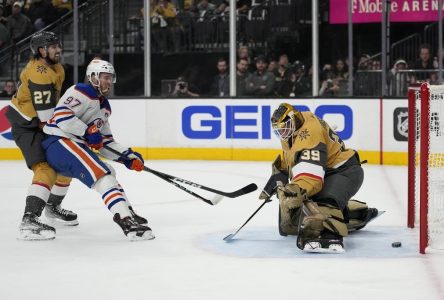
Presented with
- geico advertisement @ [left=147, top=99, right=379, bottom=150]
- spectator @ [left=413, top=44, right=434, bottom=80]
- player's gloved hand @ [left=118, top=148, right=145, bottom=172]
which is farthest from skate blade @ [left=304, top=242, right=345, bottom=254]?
spectator @ [left=413, top=44, right=434, bottom=80]

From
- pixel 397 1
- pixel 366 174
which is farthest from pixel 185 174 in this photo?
pixel 397 1

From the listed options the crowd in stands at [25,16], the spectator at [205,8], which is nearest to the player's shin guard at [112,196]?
the spectator at [205,8]

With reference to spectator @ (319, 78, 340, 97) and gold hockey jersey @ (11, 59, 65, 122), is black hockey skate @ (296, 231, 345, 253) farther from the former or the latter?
spectator @ (319, 78, 340, 97)

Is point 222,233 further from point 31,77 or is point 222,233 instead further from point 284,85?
point 284,85

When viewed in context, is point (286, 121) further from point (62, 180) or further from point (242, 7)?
point (242, 7)

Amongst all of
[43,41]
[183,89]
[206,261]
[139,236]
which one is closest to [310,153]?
[206,261]

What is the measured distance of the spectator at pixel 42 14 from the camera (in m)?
11.5

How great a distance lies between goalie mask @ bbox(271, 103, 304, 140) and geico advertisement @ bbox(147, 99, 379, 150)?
4656 millimetres

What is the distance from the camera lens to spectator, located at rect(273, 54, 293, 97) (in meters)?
10.1

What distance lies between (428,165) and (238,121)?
200 inches

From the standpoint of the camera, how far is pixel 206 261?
4738 millimetres

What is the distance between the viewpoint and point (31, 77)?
217 inches

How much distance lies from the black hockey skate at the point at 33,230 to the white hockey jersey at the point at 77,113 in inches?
18.5

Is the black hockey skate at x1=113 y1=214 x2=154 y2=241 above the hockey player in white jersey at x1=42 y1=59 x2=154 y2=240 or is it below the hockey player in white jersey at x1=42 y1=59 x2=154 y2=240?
below
